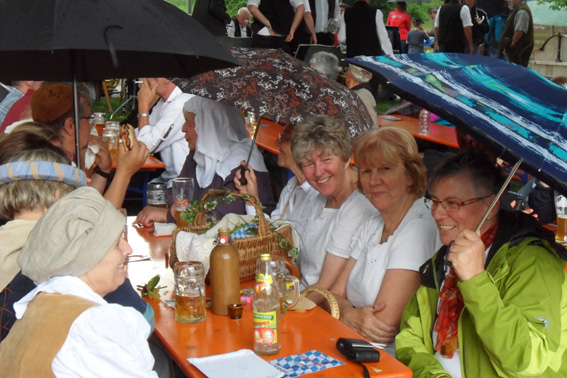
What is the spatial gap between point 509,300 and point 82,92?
130 inches

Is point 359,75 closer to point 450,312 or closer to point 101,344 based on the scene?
point 450,312

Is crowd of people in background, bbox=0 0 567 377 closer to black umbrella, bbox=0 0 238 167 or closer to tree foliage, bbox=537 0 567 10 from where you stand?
black umbrella, bbox=0 0 238 167

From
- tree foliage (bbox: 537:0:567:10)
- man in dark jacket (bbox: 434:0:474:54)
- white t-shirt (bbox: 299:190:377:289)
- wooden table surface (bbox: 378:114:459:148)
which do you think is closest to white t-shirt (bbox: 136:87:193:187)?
wooden table surface (bbox: 378:114:459:148)

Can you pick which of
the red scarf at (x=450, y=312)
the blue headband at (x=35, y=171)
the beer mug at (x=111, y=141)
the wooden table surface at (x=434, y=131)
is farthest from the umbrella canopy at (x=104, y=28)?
the wooden table surface at (x=434, y=131)

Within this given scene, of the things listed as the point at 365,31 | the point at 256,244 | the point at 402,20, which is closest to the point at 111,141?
the point at 256,244

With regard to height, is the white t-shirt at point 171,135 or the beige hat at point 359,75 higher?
the beige hat at point 359,75

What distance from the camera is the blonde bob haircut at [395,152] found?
3.27m

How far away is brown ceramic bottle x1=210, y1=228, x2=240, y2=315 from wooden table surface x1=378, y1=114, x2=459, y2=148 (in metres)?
3.89

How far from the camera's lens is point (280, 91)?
3807 millimetres

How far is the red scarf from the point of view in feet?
8.50

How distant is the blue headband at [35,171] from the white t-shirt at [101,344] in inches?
34.6

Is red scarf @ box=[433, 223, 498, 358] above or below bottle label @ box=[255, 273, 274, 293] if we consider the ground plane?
below

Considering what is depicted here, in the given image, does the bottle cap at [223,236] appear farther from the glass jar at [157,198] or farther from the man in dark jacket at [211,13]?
the man in dark jacket at [211,13]

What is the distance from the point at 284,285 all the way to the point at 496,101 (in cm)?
108
